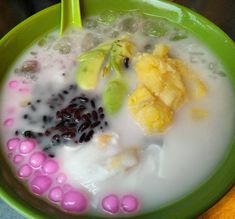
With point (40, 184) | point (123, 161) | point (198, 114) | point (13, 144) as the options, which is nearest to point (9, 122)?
point (13, 144)

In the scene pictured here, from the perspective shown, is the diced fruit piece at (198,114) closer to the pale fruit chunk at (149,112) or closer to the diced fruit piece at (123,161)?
the pale fruit chunk at (149,112)

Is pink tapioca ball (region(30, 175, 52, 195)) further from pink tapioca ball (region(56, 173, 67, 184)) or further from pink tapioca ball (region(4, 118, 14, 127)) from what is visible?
pink tapioca ball (region(4, 118, 14, 127))

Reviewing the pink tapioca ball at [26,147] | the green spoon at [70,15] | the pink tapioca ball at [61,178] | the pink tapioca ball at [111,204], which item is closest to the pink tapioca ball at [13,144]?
the pink tapioca ball at [26,147]

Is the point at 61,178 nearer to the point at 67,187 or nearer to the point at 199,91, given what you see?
the point at 67,187

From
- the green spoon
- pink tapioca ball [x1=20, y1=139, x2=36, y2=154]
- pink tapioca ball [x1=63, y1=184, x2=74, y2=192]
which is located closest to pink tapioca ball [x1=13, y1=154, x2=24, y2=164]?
pink tapioca ball [x1=20, y1=139, x2=36, y2=154]

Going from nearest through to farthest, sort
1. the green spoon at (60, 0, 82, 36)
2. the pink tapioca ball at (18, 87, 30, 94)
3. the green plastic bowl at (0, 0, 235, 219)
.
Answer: the green plastic bowl at (0, 0, 235, 219) < the pink tapioca ball at (18, 87, 30, 94) < the green spoon at (60, 0, 82, 36)

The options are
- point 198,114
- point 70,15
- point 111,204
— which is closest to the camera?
point 111,204
